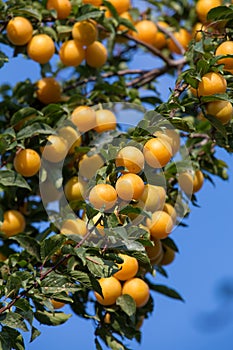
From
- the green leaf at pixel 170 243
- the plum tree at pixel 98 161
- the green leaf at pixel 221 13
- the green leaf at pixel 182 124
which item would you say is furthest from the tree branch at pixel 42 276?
the green leaf at pixel 221 13

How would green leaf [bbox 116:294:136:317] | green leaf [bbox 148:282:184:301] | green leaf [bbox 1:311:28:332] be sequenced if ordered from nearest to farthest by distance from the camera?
green leaf [bbox 1:311:28:332]
green leaf [bbox 116:294:136:317]
green leaf [bbox 148:282:184:301]

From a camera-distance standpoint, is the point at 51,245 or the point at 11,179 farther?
the point at 11,179

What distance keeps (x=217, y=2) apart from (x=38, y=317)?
46.7 inches

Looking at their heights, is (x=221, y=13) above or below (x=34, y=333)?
above

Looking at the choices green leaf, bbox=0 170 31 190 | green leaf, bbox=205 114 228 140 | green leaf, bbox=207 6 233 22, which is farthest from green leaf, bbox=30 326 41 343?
green leaf, bbox=207 6 233 22

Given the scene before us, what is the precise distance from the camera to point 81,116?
1752 millimetres

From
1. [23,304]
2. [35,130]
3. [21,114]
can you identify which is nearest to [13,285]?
[23,304]

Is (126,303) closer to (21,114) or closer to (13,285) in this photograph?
(13,285)

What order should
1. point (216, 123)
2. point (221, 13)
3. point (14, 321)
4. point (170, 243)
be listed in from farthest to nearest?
1. point (170, 243)
2. point (221, 13)
3. point (216, 123)
4. point (14, 321)

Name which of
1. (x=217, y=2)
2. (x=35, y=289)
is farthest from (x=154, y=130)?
(x=217, y=2)

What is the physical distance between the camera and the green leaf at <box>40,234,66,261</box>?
1.40 meters

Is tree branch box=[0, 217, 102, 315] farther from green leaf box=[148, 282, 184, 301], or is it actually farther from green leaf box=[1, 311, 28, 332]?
green leaf box=[148, 282, 184, 301]

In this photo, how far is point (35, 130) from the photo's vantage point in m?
1.65

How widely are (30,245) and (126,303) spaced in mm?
271
